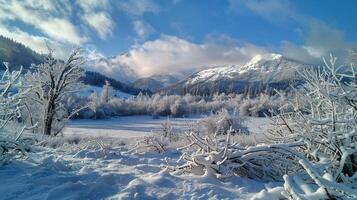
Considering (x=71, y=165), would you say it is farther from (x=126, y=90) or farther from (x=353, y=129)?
(x=126, y=90)

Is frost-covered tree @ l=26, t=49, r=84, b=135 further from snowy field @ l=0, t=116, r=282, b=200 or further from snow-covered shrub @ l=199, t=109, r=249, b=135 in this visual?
snowy field @ l=0, t=116, r=282, b=200

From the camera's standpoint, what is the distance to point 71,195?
5.21 meters

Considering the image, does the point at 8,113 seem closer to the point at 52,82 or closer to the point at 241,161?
the point at 241,161

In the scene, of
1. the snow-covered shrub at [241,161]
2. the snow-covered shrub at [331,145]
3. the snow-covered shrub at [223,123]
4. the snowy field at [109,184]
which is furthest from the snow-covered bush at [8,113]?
the snow-covered shrub at [223,123]

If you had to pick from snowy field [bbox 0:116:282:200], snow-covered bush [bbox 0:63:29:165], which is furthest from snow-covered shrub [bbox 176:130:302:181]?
snow-covered bush [bbox 0:63:29:165]

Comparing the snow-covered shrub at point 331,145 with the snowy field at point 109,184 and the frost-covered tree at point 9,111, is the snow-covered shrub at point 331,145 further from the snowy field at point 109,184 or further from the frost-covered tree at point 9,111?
the frost-covered tree at point 9,111

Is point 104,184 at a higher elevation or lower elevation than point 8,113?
lower

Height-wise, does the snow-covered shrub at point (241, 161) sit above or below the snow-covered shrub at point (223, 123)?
below

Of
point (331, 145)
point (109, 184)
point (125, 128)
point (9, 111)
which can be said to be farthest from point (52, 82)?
point (125, 128)

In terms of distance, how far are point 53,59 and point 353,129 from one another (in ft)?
64.7

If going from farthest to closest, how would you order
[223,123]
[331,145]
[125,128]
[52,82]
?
1. [125,128]
2. [223,123]
3. [52,82]
4. [331,145]

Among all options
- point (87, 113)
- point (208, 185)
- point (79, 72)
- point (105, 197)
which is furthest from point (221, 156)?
point (87, 113)

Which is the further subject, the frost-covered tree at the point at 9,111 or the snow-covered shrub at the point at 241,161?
the frost-covered tree at the point at 9,111

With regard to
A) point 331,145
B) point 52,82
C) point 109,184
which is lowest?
point 109,184
